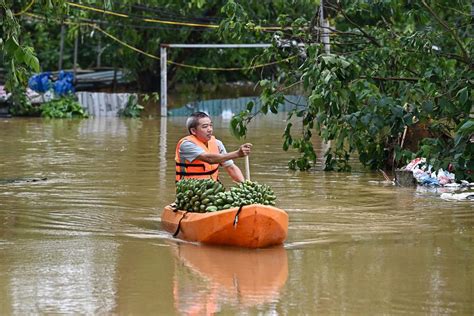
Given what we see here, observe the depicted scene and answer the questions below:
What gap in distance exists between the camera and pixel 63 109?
32281 mm

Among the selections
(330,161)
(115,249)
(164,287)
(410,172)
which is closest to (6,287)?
(164,287)

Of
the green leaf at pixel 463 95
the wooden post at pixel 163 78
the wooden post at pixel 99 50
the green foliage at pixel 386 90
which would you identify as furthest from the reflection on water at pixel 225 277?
the wooden post at pixel 99 50

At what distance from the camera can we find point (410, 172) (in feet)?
50.7

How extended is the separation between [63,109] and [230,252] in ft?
74.8

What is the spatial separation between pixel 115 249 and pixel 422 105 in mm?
5134

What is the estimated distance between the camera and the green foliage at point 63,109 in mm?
31953

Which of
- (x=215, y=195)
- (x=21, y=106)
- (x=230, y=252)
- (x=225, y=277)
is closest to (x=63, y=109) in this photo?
(x=21, y=106)

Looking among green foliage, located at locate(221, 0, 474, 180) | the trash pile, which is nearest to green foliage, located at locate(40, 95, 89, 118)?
green foliage, located at locate(221, 0, 474, 180)

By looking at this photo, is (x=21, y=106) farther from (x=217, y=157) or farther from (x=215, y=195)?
(x=215, y=195)

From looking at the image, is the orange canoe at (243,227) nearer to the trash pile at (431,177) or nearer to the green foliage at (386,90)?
the green foliage at (386,90)

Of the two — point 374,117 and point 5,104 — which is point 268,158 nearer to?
point 374,117

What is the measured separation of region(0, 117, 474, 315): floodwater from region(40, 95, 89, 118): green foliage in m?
14.2

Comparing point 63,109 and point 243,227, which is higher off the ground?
point 63,109

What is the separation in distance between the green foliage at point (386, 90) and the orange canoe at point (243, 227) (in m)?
2.38
